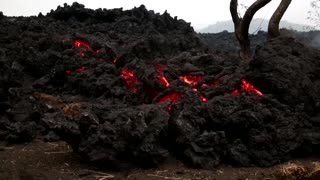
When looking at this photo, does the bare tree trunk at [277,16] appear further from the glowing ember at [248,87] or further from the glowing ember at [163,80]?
the glowing ember at [163,80]

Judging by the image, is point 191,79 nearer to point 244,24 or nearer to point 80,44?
point 244,24

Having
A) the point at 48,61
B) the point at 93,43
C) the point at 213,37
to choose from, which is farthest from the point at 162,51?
the point at 213,37

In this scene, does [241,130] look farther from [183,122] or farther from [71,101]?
[71,101]

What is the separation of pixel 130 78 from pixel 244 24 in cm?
399

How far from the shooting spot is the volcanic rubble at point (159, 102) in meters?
6.33


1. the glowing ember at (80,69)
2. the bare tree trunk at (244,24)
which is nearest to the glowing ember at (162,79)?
the glowing ember at (80,69)

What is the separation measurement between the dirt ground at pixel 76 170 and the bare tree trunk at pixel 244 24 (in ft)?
17.3

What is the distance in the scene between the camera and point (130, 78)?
32.3 ft

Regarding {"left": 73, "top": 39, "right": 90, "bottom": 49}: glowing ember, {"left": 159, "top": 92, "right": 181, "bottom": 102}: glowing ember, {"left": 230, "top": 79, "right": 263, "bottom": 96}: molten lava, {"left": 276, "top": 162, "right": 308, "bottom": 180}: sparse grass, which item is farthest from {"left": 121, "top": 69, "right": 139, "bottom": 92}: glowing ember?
{"left": 276, "top": 162, "right": 308, "bottom": 180}: sparse grass

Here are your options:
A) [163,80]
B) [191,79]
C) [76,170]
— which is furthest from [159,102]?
[76,170]

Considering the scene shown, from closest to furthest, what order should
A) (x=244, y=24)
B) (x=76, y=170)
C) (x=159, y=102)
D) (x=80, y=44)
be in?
(x=76, y=170)
(x=159, y=102)
(x=244, y=24)
(x=80, y=44)

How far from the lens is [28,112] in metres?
8.08

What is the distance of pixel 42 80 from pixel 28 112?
9.82 feet

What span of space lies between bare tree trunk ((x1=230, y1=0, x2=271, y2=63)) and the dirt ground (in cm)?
526
